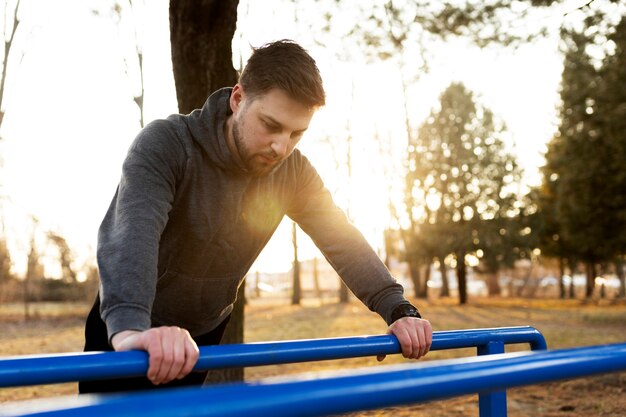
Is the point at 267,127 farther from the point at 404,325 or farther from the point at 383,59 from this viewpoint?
the point at 383,59

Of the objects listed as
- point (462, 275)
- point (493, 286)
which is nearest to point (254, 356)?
point (462, 275)

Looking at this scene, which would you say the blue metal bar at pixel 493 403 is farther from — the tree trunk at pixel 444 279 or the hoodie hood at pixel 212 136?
the tree trunk at pixel 444 279

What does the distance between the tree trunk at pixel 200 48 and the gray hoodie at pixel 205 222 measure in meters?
2.32

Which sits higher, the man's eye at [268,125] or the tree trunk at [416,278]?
the man's eye at [268,125]

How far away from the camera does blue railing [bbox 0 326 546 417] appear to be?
1.12m

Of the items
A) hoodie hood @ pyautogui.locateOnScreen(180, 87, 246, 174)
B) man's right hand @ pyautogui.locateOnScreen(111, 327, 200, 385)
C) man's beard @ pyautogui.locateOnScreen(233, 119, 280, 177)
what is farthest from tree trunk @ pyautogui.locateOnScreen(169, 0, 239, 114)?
man's right hand @ pyautogui.locateOnScreen(111, 327, 200, 385)

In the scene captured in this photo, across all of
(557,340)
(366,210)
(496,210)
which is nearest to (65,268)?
(366,210)

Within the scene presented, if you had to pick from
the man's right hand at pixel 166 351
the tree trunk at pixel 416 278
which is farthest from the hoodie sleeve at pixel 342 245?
the tree trunk at pixel 416 278

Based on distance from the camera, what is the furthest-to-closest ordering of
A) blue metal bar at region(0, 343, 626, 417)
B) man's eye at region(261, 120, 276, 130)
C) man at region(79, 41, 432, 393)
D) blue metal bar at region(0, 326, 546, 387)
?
man's eye at region(261, 120, 276, 130) < man at region(79, 41, 432, 393) < blue metal bar at region(0, 326, 546, 387) < blue metal bar at region(0, 343, 626, 417)

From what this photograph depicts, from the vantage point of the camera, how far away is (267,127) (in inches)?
70.7

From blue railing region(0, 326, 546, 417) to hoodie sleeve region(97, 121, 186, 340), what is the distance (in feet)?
0.62

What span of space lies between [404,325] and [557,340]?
9.20 m

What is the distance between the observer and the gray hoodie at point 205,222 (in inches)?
63.6

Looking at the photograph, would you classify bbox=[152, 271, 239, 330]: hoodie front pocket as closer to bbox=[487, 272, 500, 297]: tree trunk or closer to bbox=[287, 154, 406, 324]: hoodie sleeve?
bbox=[287, 154, 406, 324]: hoodie sleeve
